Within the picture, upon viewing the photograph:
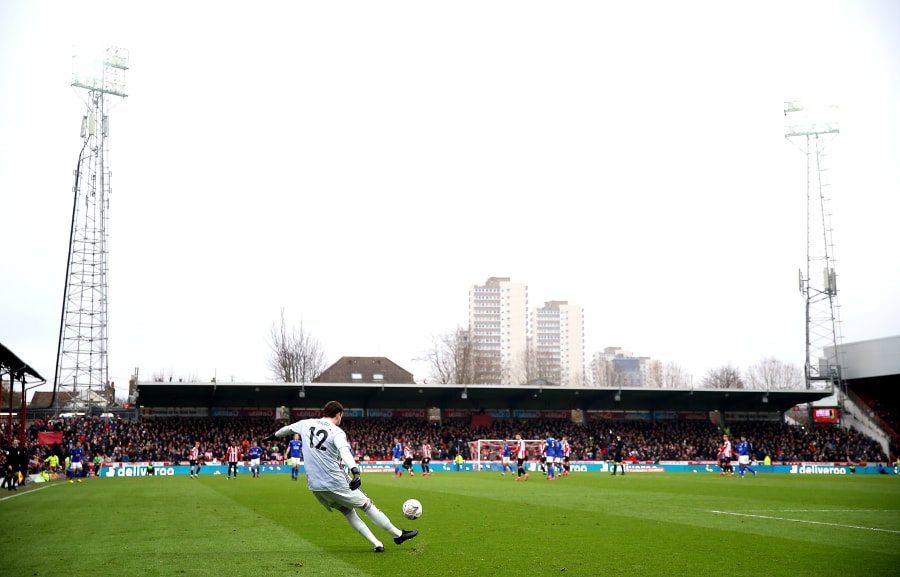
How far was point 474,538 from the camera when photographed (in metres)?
12.1

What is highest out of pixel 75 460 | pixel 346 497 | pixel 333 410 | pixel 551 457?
pixel 333 410

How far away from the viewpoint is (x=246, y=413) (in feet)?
193

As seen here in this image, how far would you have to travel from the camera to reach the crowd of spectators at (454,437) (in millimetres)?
48875

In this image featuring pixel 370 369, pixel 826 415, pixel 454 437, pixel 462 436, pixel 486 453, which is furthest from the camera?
pixel 370 369

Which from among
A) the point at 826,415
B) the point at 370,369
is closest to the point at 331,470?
the point at 826,415

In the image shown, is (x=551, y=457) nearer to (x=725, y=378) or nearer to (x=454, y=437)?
(x=454, y=437)

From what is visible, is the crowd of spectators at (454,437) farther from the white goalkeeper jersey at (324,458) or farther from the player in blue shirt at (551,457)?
the white goalkeeper jersey at (324,458)

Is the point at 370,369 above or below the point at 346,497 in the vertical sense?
above

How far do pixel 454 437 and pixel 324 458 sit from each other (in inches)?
1953

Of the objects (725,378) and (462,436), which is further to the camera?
(725,378)

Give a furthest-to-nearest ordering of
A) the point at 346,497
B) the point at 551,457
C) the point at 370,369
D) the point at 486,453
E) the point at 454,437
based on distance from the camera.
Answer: the point at 370,369 → the point at 454,437 → the point at 486,453 → the point at 551,457 → the point at 346,497

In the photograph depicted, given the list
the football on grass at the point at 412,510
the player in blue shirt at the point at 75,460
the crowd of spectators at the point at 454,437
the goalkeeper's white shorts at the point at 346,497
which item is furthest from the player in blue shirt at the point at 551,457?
the goalkeeper's white shorts at the point at 346,497

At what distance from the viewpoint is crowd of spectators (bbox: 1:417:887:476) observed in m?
48.9

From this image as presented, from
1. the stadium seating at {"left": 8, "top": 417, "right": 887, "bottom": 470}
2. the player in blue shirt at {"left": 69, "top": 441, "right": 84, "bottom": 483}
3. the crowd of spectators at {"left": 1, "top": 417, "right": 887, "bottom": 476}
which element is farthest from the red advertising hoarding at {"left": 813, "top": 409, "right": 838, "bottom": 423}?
the player in blue shirt at {"left": 69, "top": 441, "right": 84, "bottom": 483}
